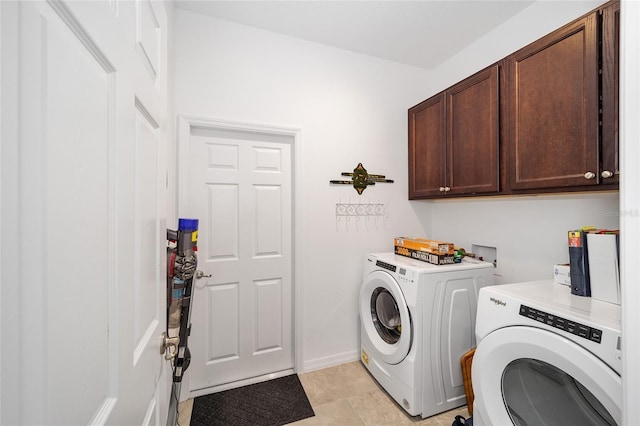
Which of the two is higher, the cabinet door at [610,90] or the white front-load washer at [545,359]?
the cabinet door at [610,90]

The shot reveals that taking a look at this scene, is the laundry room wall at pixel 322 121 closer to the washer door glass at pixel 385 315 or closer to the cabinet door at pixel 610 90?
the washer door glass at pixel 385 315

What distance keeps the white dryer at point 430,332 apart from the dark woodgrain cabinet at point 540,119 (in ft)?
2.10

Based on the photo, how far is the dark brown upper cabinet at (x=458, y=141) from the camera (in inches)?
69.5

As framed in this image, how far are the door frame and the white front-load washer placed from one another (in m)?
1.29

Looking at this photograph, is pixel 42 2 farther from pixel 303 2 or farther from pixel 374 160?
pixel 374 160

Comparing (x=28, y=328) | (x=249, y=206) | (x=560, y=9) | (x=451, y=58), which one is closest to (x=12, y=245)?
(x=28, y=328)

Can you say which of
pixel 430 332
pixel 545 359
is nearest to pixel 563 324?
pixel 545 359

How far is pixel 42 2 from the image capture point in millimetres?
324

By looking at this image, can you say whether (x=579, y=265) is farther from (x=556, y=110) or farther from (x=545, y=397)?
(x=556, y=110)

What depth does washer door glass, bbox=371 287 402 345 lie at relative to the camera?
2.02 metres

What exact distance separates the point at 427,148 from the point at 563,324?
1.63 m

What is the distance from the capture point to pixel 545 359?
3.35 ft

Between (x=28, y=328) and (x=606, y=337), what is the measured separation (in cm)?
141

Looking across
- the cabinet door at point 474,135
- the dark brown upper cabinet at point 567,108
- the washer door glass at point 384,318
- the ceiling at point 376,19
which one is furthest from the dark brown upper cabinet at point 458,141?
the washer door glass at point 384,318
